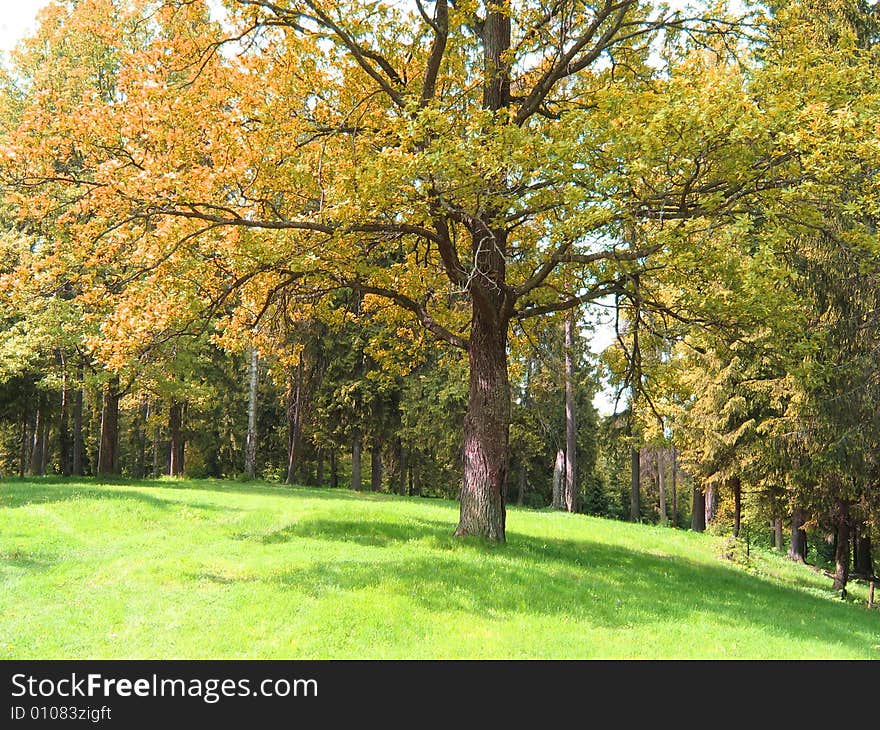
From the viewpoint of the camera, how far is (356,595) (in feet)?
28.9

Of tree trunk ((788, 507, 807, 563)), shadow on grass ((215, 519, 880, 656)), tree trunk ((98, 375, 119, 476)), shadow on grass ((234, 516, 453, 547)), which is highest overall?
tree trunk ((98, 375, 119, 476))

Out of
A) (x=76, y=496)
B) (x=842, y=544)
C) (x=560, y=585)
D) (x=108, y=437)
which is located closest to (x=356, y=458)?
(x=108, y=437)

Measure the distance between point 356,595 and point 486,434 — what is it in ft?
16.1

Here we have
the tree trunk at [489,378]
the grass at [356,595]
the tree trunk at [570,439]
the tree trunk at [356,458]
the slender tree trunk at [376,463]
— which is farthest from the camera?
the slender tree trunk at [376,463]

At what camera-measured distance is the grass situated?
7406mm

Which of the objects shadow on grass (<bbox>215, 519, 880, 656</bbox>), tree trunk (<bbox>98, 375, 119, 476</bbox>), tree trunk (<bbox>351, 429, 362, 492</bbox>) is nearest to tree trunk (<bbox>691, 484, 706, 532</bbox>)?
tree trunk (<bbox>351, 429, 362, 492</bbox>)

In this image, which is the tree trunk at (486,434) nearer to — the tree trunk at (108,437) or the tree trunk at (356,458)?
the tree trunk at (108,437)

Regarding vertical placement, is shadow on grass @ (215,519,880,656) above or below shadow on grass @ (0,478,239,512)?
below

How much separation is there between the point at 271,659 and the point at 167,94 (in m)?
9.01

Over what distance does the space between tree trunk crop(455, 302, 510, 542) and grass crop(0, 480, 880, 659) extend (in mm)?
566

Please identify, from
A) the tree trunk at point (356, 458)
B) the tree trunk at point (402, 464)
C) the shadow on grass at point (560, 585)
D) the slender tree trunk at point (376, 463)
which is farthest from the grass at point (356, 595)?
the tree trunk at point (402, 464)

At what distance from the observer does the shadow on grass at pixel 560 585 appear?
9227 millimetres

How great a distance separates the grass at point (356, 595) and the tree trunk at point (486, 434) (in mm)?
566

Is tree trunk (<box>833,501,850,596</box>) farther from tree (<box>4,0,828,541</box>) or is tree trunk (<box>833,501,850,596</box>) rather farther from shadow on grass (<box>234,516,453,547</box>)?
shadow on grass (<box>234,516,453,547</box>)
